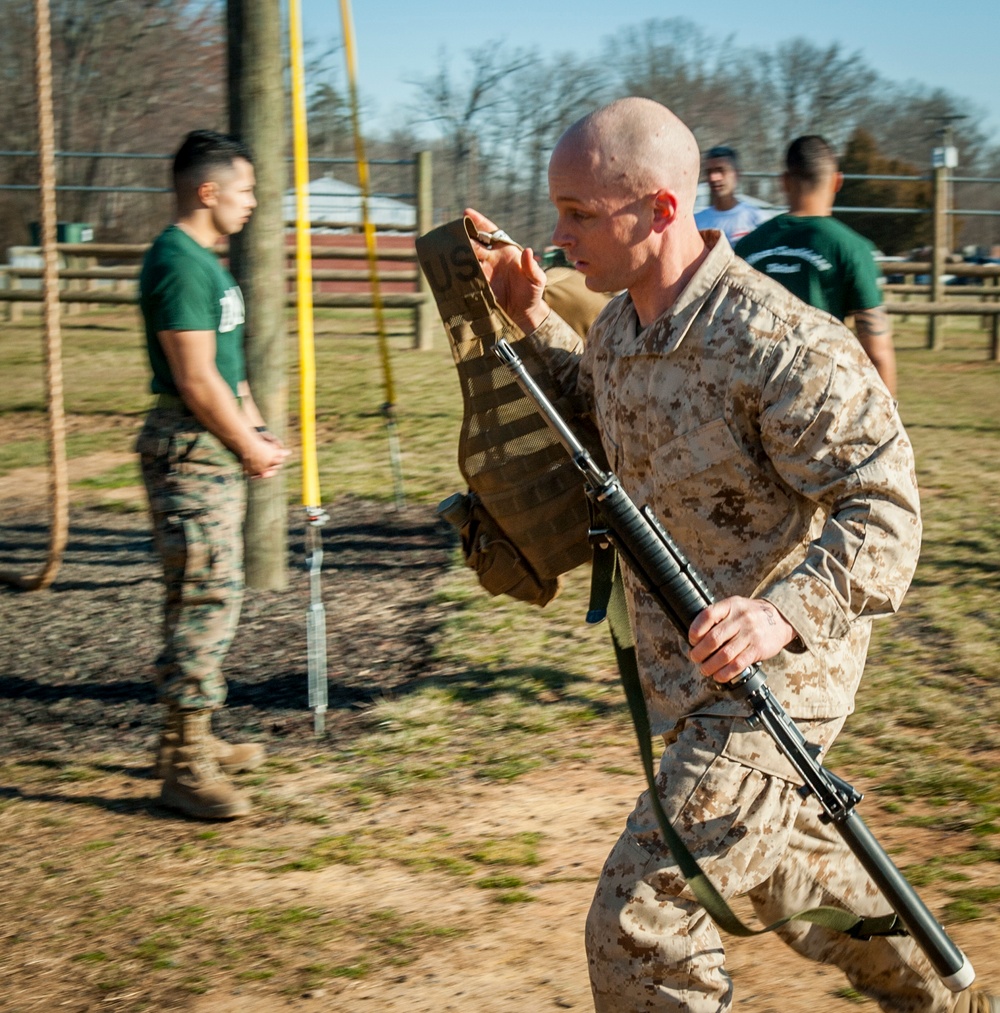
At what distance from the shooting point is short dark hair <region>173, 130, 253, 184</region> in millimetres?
4391

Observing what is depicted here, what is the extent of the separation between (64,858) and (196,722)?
1.96 ft

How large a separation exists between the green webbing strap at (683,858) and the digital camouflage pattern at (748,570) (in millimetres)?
44

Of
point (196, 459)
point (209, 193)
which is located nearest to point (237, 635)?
point (196, 459)

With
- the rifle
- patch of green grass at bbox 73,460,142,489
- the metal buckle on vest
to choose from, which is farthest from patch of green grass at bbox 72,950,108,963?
patch of green grass at bbox 73,460,142,489

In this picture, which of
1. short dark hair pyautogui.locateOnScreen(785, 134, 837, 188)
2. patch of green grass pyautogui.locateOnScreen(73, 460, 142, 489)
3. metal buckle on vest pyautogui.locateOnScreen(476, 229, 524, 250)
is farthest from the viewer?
patch of green grass pyautogui.locateOnScreen(73, 460, 142, 489)

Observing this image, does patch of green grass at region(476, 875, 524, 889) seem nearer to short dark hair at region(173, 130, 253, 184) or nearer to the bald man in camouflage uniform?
the bald man in camouflage uniform

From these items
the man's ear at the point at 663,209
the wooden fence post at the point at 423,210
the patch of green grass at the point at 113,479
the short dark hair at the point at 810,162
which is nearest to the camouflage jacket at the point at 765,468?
the man's ear at the point at 663,209

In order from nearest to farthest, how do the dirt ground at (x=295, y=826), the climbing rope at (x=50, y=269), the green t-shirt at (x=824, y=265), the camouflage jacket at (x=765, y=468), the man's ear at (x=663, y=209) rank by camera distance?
the camouflage jacket at (x=765, y=468)
the man's ear at (x=663, y=209)
the dirt ground at (x=295, y=826)
the climbing rope at (x=50, y=269)
the green t-shirt at (x=824, y=265)

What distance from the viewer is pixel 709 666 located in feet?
7.09

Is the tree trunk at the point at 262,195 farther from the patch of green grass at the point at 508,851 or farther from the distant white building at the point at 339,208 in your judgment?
the distant white building at the point at 339,208

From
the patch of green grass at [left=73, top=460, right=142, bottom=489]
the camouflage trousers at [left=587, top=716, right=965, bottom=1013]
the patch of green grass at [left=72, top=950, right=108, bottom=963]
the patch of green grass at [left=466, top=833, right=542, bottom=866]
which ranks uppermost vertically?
the camouflage trousers at [left=587, top=716, right=965, bottom=1013]

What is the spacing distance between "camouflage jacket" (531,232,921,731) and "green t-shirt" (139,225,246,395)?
192 cm

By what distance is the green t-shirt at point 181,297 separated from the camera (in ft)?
13.8

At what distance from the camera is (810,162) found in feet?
19.5
